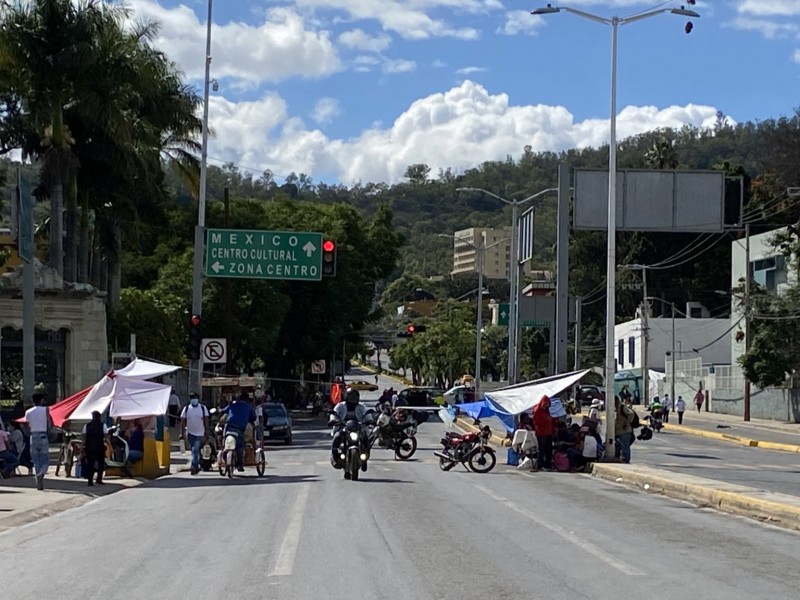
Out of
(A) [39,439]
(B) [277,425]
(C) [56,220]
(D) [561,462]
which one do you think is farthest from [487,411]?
(C) [56,220]

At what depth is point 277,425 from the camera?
41375mm

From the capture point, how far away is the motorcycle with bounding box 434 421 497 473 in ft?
92.3

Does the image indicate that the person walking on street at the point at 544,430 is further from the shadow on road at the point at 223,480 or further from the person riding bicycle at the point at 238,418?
the person riding bicycle at the point at 238,418

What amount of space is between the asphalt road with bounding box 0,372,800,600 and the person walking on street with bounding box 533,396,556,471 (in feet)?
21.3

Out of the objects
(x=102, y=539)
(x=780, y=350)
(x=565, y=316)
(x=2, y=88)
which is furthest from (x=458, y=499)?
(x=780, y=350)

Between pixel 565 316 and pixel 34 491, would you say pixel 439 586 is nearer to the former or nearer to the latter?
pixel 34 491

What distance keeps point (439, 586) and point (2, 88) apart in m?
33.8

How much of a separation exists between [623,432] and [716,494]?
987cm

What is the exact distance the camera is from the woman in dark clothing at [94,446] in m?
23.6

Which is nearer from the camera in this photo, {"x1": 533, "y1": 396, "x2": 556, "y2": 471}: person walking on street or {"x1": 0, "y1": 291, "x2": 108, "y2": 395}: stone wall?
{"x1": 533, "y1": 396, "x2": 556, "y2": 471}: person walking on street

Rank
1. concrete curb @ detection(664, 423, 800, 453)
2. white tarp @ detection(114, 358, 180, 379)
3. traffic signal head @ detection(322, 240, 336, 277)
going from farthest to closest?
concrete curb @ detection(664, 423, 800, 453) → traffic signal head @ detection(322, 240, 336, 277) → white tarp @ detection(114, 358, 180, 379)

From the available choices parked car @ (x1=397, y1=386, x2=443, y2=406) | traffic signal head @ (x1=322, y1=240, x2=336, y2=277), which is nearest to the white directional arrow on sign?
traffic signal head @ (x1=322, y1=240, x2=336, y2=277)

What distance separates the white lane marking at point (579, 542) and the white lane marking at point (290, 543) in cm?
327

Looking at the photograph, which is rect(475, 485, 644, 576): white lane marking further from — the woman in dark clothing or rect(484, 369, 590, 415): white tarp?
rect(484, 369, 590, 415): white tarp
